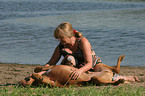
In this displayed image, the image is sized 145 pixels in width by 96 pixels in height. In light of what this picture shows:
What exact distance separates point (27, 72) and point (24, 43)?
4774mm

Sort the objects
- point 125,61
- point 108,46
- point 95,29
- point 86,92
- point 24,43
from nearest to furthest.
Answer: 1. point 86,92
2. point 125,61
3. point 108,46
4. point 24,43
5. point 95,29

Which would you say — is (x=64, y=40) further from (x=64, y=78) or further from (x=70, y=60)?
(x=64, y=78)

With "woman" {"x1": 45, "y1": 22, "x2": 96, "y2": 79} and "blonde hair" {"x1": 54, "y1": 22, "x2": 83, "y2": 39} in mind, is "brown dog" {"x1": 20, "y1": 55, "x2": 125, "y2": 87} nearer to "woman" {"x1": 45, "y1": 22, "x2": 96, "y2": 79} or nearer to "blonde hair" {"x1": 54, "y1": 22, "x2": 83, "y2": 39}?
"woman" {"x1": 45, "y1": 22, "x2": 96, "y2": 79}

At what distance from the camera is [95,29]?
632 inches

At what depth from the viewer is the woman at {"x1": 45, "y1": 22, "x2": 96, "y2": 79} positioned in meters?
5.32

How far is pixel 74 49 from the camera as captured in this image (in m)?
5.69

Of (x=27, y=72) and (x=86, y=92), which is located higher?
(x=86, y=92)

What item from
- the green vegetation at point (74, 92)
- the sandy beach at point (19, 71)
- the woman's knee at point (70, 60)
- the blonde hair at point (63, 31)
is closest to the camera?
the green vegetation at point (74, 92)

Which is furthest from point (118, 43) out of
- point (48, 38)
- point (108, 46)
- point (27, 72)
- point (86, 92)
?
point (86, 92)

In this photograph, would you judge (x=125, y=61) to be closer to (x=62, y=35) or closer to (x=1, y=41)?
(x=62, y=35)

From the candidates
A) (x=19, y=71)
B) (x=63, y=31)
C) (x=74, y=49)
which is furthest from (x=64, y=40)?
(x=19, y=71)

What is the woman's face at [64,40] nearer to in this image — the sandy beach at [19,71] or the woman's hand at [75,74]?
the woman's hand at [75,74]

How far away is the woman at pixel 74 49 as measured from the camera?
5320 mm

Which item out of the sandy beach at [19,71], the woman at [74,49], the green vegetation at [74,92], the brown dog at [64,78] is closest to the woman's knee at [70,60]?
the woman at [74,49]
